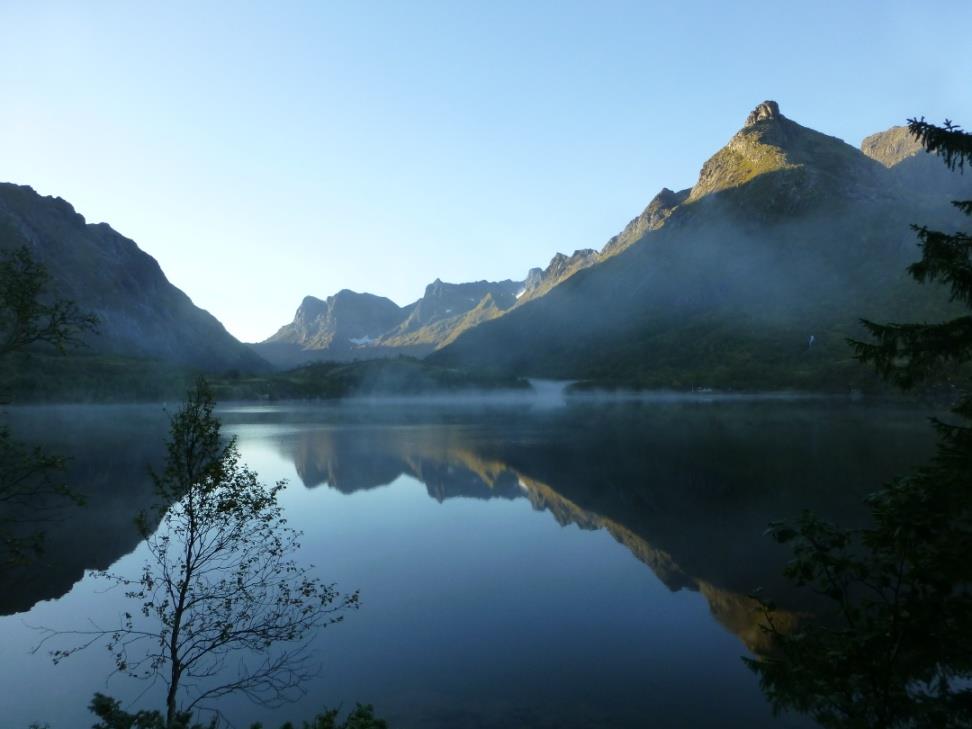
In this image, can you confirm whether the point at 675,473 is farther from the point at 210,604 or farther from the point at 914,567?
the point at 914,567

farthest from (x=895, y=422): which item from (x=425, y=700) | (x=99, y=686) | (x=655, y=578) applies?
(x=99, y=686)

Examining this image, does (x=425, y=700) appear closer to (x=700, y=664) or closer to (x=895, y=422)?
(x=700, y=664)

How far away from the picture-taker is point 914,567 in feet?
29.0

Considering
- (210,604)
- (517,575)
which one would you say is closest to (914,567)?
(210,604)

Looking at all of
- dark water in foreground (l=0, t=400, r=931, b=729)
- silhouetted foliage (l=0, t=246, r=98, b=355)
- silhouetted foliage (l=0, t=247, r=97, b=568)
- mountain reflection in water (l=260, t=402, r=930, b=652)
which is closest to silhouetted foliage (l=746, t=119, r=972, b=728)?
dark water in foreground (l=0, t=400, r=931, b=729)

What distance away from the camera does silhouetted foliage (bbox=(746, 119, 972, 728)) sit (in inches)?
340

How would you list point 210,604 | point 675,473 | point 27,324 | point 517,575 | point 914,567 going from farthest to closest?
point 675,473 → point 517,575 → point 210,604 → point 27,324 → point 914,567

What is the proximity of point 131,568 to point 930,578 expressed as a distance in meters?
35.6

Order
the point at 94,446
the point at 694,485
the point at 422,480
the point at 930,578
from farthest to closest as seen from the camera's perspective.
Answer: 1. the point at 94,446
2. the point at 422,480
3. the point at 694,485
4. the point at 930,578

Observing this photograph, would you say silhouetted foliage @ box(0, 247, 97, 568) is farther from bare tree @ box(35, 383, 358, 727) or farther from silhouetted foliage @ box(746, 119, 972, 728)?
silhouetted foliage @ box(746, 119, 972, 728)

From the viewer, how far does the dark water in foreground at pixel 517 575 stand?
17781 mm

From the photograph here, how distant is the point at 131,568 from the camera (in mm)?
32375

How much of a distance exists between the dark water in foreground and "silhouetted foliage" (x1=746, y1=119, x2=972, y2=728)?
25.7 feet

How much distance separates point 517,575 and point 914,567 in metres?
23.0
